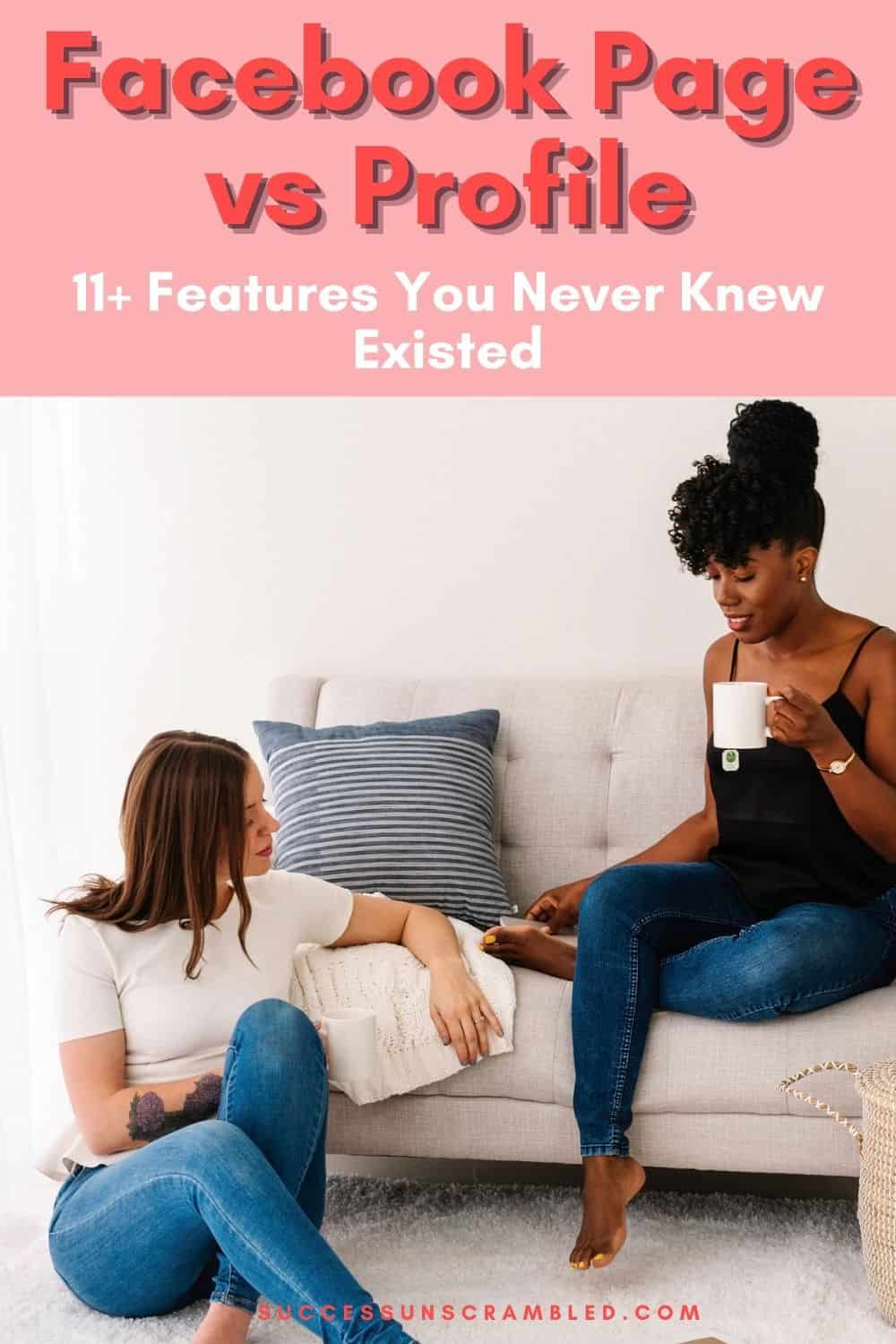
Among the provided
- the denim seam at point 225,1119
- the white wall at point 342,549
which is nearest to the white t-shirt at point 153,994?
the denim seam at point 225,1119

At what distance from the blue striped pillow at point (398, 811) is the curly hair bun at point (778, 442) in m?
0.72

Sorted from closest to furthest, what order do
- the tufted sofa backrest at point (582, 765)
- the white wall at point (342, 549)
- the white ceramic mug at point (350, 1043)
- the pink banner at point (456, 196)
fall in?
the white ceramic mug at point (350, 1043) → the tufted sofa backrest at point (582, 765) → the pink banner at point (456, 196) → the white wall at point (342, 549)

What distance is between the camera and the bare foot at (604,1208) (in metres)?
1.98

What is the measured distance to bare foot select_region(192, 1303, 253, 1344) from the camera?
67.5 inches

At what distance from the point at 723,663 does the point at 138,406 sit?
144cm

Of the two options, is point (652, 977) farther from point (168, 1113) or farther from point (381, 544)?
point (381, 544)

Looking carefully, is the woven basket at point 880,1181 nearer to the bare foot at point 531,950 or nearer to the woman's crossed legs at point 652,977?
the woman's crossed legs at point 652,977

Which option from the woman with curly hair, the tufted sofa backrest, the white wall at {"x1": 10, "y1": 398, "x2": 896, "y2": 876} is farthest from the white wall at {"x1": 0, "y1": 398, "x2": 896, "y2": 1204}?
the woman with curly hair

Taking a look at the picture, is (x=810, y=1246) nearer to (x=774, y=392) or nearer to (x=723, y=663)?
(x=723, y=663)

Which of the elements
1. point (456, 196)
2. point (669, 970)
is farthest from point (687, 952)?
point (456, 196)

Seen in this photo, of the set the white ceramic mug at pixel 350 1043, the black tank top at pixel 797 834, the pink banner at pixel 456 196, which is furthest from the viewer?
the pink banner at pixel 456 196

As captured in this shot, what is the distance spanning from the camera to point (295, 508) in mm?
3113

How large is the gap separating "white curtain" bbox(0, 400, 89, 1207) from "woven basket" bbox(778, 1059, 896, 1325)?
123cm

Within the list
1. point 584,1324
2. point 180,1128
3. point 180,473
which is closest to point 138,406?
point 180,473
